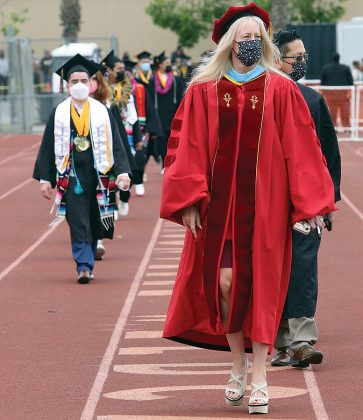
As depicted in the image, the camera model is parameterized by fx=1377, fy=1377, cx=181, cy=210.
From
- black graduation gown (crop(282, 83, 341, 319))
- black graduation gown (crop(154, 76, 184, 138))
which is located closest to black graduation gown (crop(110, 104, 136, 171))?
black graduation gown (crop(282, 83, 341, 319))

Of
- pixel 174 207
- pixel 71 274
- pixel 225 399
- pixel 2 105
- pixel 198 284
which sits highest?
pixel 174 207

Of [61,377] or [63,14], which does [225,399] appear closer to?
[61,377]

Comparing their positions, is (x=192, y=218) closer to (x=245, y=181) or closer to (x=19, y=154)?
(x=245, y=181)

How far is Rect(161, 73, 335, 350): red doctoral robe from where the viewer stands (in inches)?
257

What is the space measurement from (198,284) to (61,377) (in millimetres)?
1419

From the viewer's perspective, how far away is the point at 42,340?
29.5 feet

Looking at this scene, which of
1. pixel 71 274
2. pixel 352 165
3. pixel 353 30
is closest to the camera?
pixel 71 274

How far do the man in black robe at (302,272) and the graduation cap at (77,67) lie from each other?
12.1 ft

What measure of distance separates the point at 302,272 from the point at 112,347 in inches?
58.2

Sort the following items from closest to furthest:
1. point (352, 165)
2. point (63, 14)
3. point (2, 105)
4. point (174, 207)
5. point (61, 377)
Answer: point (174, 207) → point (61, 377) → point (352, 165) → point (2, 105) → point (63, 14)

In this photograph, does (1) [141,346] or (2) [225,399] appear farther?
(1) [141,346]

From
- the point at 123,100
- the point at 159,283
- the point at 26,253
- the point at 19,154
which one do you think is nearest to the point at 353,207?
the point at 123,100

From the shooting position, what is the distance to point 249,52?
6523mm

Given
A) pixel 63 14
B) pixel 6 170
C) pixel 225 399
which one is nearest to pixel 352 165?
pixel 6 170
